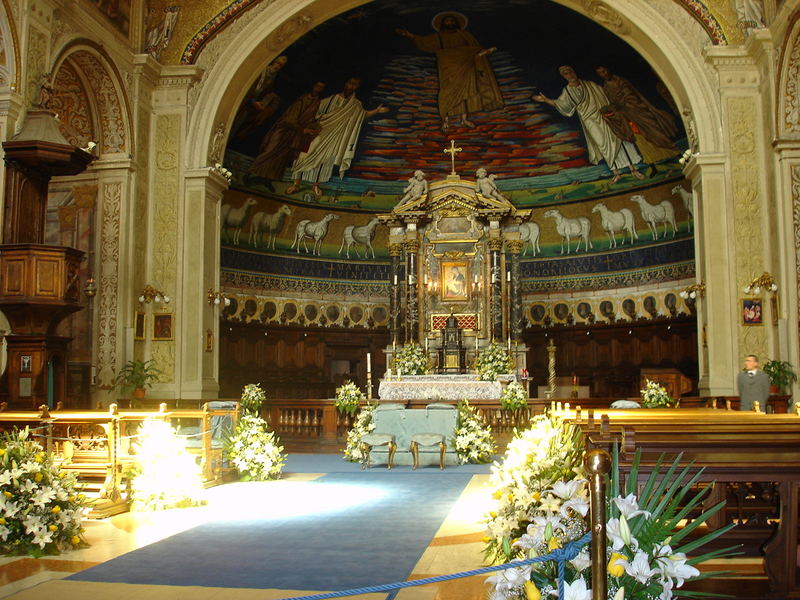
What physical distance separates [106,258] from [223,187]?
3052mm

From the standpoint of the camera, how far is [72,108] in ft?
50.9

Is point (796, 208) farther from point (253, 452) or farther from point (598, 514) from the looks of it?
point (598, 514)

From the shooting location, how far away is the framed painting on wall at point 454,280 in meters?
20.3

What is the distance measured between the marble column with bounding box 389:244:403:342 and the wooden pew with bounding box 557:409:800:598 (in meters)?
14.2

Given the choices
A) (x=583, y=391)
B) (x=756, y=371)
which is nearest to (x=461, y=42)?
(x=583, y=391)

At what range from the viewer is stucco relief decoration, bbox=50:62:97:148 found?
1512cm

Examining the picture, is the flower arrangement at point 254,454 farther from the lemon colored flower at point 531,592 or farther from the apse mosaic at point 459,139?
the apse mosaic at point 459,139

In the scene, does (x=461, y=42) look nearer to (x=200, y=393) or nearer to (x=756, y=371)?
(x=200, y=393)

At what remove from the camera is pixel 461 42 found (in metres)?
21.2

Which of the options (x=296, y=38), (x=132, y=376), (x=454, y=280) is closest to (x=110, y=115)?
(x=296, y=38)

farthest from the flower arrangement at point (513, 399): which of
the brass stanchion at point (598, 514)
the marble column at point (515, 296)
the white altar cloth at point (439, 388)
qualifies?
the brass stanchion at point (598, 514)

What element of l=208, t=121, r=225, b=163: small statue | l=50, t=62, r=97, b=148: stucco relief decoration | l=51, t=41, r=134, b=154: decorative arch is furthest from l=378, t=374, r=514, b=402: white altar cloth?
l=50, t=62, r=97, b=148: stucco relief decoration

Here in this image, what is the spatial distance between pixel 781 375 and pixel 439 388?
6462mm

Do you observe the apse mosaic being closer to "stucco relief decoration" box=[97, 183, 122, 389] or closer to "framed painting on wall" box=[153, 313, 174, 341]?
"stucco relief decoration" box=[97, 183, 122, 389]
